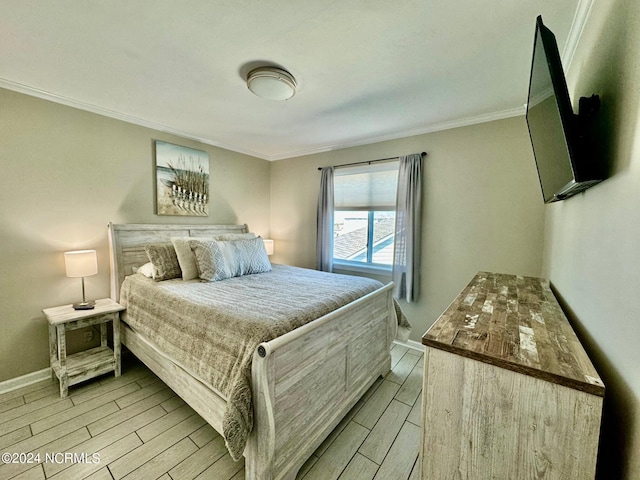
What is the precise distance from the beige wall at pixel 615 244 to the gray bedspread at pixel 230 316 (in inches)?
50.0

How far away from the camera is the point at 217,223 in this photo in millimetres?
3602

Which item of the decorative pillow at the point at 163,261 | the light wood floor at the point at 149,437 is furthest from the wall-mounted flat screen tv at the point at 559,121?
the decorative pillow at the point at 163,261

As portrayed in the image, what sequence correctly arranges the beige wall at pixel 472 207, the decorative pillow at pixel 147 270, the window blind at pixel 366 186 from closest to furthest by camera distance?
the beige wall at pixel 472 207
the decorative pillow at pixel 147 270
the window blind at pixel 366 186

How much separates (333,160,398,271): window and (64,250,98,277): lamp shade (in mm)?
2674

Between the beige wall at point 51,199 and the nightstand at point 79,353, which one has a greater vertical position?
the beige wall at point 51,199

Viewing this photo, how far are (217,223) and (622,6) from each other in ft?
12.2

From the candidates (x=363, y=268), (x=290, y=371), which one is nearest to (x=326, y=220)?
(x=363, y=268)

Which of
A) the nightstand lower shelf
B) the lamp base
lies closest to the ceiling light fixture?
the lamp base

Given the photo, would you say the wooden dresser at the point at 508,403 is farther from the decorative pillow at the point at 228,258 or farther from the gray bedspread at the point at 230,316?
the decorative pillow at the point at 228,258

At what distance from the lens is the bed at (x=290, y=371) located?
1.27 m

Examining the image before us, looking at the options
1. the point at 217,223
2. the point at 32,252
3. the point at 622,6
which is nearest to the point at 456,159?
the point at 622,6

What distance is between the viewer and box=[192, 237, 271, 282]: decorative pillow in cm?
251

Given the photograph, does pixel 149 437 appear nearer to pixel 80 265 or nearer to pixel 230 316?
pixel 230 316

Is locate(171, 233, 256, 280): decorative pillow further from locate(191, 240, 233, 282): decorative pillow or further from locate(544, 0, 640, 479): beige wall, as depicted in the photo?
locate(544, 0, 640, 479): beige wall
